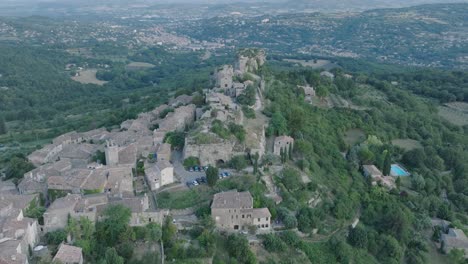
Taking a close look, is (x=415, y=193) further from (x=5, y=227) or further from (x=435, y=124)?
(x=5, y=227)

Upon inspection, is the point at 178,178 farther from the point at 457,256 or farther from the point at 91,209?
the point at 457,256

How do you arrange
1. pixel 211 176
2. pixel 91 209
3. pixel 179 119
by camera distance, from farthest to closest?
1. pixel 179 119
2. pixel 211 176
3. pixel 91 209

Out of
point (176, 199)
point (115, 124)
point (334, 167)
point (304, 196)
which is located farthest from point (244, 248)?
point (115, 124)

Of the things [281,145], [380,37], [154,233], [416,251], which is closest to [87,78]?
[281,145]

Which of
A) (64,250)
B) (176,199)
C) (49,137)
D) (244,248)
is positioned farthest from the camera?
(49,137)

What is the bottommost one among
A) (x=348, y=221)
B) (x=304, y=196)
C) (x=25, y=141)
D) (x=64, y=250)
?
(x=25, y=141)

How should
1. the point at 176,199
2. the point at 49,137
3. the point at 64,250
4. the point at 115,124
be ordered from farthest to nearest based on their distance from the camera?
the point at 49,137, the point at 115,124, the point at 176,199, the point at 64,250

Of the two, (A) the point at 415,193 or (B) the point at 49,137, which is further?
(B) the point at 49,137

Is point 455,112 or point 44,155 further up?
point 44,155
